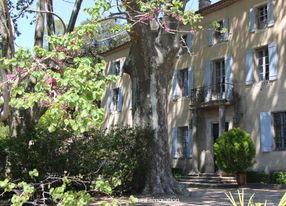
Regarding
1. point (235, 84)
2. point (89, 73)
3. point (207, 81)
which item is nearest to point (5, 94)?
point (89, 73)

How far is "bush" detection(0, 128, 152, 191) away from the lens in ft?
38.8

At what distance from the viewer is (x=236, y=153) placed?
59.8 ft

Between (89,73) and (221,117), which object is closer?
(89,73)

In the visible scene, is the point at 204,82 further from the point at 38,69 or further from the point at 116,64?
the point at 38,69

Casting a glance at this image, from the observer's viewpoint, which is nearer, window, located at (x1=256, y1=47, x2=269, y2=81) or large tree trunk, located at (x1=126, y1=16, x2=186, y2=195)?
large tree trunk, located at (x1=126, y1=16, x2=186, y2=195)

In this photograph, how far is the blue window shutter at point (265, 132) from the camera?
19719 millimetres

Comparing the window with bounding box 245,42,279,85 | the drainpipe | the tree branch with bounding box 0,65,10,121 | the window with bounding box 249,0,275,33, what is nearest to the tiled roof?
the window with bounding box 249,0,275,33

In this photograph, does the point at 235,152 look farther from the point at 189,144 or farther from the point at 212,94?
the point at 189,144

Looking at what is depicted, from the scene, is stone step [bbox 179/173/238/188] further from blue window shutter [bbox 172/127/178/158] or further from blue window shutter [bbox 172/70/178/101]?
blue window shutter [bbox 172/70/178/101]

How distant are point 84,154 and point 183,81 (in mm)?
14174

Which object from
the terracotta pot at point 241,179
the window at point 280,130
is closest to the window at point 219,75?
the window at point 280,130

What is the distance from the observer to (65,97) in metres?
4.21

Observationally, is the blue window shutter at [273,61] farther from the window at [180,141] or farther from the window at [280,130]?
the window at [180,141]

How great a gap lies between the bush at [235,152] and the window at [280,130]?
5.41 feet
